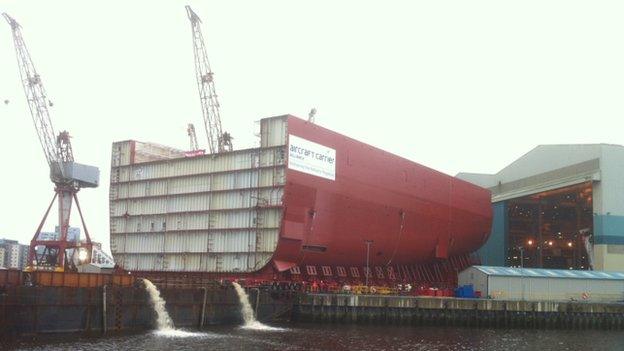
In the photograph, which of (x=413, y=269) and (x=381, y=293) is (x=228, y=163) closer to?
(x=381, y=293)

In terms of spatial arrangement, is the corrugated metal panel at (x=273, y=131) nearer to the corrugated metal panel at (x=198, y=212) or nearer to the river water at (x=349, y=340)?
the corrugated metal panel at (x=198, y=212)

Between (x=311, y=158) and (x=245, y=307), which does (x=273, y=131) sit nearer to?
(x=311, y=158)

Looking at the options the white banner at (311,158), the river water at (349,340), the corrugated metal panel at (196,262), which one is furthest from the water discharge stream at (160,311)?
the white banner at (311,158)

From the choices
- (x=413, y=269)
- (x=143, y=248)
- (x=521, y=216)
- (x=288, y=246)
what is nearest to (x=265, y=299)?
(x=288, y=246)

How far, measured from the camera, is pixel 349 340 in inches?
1854

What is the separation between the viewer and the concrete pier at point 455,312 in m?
61.4

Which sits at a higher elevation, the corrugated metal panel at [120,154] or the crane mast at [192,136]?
the crane mast at [192,136]

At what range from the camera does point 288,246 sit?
6444 centimetres

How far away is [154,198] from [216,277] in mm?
13703

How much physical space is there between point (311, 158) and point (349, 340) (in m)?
23.2

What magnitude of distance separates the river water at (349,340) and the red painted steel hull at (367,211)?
10920 millimetres

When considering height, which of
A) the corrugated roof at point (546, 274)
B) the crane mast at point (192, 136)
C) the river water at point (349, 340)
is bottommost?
the river water at point (349, 340)

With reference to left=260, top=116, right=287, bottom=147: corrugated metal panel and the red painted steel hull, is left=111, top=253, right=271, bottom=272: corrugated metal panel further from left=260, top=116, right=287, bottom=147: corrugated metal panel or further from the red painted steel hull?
left=260, top=116, right=287, bottom=147: corrugated metal panel

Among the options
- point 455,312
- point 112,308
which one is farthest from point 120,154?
point 455,312
